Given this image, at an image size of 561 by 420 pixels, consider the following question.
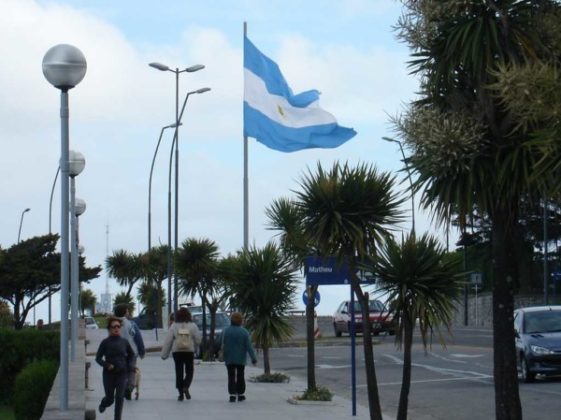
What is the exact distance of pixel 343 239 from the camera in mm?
16516

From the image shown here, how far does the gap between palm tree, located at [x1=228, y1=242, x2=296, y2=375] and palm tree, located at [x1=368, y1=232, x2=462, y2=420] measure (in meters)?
10.2

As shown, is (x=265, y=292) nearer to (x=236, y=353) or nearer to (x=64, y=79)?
(x=236, y=353)

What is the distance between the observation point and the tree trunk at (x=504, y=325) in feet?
43.4

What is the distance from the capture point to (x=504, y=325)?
524 inches

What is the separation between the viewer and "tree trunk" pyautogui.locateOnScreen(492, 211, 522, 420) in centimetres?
1322

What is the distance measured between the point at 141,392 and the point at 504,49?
553 inches

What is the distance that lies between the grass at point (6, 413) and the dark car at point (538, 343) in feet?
35.3

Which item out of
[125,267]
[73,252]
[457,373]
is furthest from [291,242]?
[125,267]

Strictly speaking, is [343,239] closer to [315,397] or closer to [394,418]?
[394,418]

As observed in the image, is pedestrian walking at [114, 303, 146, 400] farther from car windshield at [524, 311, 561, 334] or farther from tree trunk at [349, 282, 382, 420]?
car windshield at [524, 311, 561, 334]

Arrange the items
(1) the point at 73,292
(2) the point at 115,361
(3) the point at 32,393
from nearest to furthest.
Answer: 1. (2) the point at 115,361
2. (3) the point at 32,393
3. (1) the point at 73,292

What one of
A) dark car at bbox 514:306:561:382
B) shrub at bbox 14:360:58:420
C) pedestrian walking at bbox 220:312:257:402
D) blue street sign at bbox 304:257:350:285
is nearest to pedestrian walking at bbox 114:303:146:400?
shrub at bbox 14:360:58:420

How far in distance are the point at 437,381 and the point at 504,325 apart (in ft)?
47.5

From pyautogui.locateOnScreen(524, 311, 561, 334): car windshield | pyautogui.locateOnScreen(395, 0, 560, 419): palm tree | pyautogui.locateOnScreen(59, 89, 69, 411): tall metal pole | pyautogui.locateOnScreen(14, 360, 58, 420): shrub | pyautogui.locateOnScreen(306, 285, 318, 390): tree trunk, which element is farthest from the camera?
pyautogui.locateOnScreen(524, 311, 561, 334): car windshield
